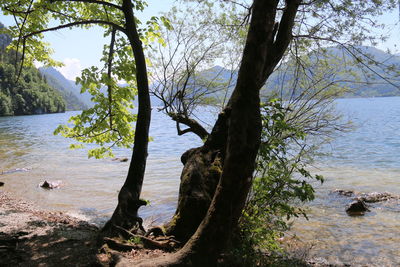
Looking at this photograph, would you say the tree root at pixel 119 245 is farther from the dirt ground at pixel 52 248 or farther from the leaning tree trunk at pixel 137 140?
the leaning tree trunk at pixel 137 140

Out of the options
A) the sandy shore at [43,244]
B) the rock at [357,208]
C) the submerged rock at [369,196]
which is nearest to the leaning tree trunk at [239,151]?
the sandy shore at [43,244]

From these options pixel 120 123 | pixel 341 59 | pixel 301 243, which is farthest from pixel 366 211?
pixel 120 123

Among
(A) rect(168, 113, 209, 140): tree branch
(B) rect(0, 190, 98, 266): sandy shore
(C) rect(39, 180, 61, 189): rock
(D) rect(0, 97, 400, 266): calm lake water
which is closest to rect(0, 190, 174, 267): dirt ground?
(B) rect(0, 190, 98, 266): sandy shore

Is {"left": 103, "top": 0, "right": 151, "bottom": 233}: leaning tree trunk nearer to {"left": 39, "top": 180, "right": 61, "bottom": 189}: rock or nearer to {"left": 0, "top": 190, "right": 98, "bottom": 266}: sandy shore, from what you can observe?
{"left": 0, "top": 190, "right": 98, "bottom": 266}: sandy shore

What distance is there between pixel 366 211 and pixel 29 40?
1288 cm

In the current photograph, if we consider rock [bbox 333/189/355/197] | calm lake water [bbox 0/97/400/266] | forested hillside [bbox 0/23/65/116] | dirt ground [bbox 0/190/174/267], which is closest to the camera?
dirt ground [bbox 0/190/174/267]

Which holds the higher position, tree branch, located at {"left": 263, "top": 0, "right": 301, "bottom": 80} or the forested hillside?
the forested hillside

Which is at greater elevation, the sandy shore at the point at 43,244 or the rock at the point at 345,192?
the sandy shore at the point at 43,244

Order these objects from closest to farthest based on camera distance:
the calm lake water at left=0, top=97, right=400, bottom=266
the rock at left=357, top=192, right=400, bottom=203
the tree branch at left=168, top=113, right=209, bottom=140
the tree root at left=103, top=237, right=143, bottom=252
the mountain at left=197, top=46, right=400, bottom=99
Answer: the tree root at left=103, top=237, right=143, bottom=252
the mountain at left=197, top=46, right=400, bottom=99
the tree branch at left=168, top=113, right=209, bottom=140
the calm lake water at left=0, top=97, right=400, bottom=266
the rock at left=357, top=192, right=400, bottom=203

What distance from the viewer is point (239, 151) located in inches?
163

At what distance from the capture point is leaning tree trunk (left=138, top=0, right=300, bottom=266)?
398 centimetres

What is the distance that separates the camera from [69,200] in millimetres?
14672

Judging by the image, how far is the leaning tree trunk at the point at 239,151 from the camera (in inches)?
157

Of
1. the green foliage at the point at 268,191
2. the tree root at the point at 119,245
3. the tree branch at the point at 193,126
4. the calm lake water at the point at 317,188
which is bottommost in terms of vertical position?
the calm lake water at the point at 317,188
